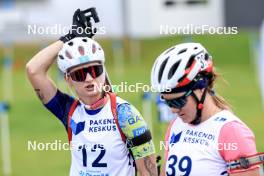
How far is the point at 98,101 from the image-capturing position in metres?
5.98

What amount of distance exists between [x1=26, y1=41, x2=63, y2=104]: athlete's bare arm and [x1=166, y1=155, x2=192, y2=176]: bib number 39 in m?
1.56

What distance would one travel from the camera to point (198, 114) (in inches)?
191

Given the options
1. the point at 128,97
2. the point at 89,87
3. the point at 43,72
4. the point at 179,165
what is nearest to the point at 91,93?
the point at 89,87

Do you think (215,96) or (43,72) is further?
(43,72)

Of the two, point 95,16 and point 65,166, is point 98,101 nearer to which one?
point 95,16

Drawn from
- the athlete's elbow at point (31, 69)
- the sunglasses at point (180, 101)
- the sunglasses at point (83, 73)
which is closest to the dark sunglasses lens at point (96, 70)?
the sunglasses at point (83, 73)

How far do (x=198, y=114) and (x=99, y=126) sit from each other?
1.31 meters

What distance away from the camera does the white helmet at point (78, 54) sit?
234 inches

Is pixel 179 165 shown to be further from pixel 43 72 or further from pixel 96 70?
pixel 43 72

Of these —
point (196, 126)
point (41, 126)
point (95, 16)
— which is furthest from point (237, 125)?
point (41, 126)

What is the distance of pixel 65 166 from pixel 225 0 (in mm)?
33245

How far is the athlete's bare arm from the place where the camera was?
627 cm

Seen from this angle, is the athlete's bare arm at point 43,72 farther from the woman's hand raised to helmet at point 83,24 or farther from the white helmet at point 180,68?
the white helmet at point 180,68

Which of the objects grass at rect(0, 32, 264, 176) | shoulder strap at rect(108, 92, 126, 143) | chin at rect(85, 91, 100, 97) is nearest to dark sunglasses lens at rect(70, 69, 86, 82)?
chin at rect(85, 91, 100, 97)
